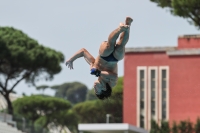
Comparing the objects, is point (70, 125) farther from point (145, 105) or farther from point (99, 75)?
point (99, 75)

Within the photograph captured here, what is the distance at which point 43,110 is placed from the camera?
91.3 m

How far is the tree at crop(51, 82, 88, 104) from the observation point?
584ft

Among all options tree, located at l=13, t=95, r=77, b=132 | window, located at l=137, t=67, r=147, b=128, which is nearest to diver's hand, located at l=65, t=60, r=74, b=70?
window, located at l=137, t=67, r=147, b=128

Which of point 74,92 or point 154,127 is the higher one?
point 74,92

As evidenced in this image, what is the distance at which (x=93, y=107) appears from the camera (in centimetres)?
10281

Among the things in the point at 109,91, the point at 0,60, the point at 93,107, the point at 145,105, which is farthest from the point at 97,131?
the point at 93,107

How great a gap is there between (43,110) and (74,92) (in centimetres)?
8794

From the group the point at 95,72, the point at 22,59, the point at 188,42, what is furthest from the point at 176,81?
the point at 95,72

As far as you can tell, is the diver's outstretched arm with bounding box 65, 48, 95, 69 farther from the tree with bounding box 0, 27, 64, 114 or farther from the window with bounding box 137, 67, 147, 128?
the tree with bounding box 0, 27, 64, 114

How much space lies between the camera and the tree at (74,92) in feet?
584

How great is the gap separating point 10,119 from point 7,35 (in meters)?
18.9

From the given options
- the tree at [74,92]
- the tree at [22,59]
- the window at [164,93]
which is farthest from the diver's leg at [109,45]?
the tree at [74,92]

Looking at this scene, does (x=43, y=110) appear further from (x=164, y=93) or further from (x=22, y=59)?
(x=164, y=93)

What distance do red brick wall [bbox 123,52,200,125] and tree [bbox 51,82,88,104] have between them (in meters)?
123
